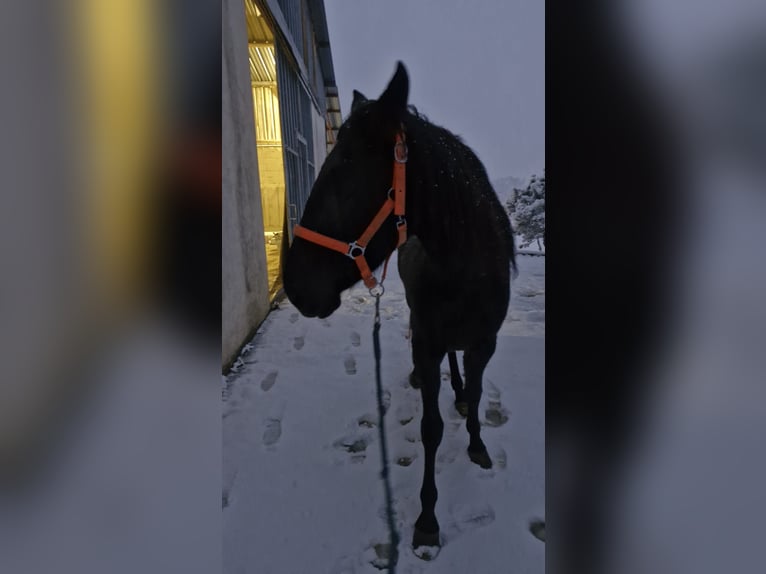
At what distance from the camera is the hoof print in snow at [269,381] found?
7.96 ft

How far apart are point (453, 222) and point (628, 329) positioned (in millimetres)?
915

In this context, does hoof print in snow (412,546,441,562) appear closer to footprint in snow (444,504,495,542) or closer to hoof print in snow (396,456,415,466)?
footprint in snow (444,504,495,542)

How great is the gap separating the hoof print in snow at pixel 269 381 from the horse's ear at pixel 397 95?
6.32ft

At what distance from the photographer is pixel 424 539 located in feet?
Result: 4.56

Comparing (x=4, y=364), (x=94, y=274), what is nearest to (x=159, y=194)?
(x=94, y=274)

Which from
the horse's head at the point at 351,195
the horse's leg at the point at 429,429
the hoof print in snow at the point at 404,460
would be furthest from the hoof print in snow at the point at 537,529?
the horse's head at the point at 351,195

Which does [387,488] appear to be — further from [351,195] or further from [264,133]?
[264,133]

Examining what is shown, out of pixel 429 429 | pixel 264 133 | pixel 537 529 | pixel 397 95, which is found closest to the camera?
pixel 397 95

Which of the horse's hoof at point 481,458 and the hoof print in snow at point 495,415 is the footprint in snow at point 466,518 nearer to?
the horse's hoof at point 481,458

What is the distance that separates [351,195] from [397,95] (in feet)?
1.18

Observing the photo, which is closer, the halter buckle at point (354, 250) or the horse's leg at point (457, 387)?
the halter buckle at point (354, 250)

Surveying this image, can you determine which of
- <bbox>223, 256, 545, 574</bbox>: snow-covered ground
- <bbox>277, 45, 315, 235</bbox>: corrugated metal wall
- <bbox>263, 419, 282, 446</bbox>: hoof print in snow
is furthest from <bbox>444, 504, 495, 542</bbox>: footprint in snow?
<bbox>277, 45, 315, 235</bbox>: corrugated metal wall

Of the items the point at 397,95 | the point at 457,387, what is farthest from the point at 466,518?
the point at 397,95

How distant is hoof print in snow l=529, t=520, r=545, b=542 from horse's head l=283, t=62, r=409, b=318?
117cm
